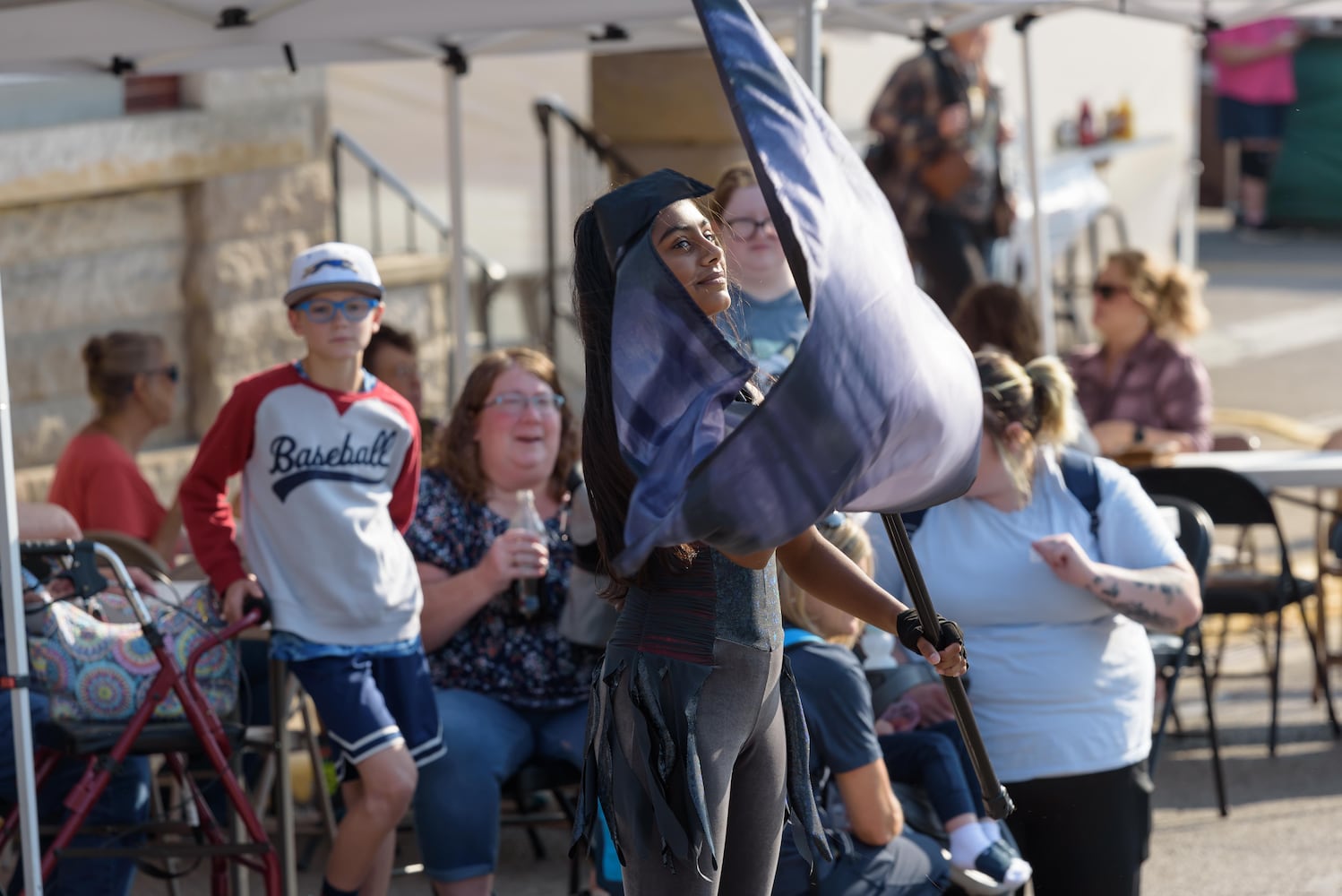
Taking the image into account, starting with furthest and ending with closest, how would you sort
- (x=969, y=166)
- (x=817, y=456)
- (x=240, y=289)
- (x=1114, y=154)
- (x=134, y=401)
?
(x=1114, y=154), (x=969, y=166), (x=240, y=289), (x=134, y=401), (x=817, y=456)

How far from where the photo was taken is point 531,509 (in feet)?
14.3

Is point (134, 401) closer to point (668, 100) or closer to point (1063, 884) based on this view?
point (1063, 884)

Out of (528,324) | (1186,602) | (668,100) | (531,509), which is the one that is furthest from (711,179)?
(1186,602)

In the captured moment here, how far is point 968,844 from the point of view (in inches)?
145

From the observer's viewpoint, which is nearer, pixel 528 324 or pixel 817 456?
pixel 817 456

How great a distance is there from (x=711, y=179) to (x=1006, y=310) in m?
2.69

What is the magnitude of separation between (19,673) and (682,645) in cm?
161

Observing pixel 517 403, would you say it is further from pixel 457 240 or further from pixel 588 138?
pixel 588 138

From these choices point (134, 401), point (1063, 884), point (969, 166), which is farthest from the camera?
point (969, 166)

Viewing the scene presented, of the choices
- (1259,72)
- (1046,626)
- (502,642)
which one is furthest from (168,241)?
(1259,72)

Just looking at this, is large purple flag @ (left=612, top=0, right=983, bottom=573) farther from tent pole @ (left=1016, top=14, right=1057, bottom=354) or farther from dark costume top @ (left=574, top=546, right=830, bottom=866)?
tent pole @ (left=1016, top=14, right=1057, bottom=354)

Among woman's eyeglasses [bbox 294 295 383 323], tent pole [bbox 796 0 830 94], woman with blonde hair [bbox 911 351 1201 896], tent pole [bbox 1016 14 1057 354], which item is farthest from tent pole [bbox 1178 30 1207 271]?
woman's eyeglasses [bbox 294 295 383 323]

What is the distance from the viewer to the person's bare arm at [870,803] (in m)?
3.58

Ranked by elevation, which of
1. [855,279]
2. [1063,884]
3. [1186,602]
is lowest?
→ [1063,884]
